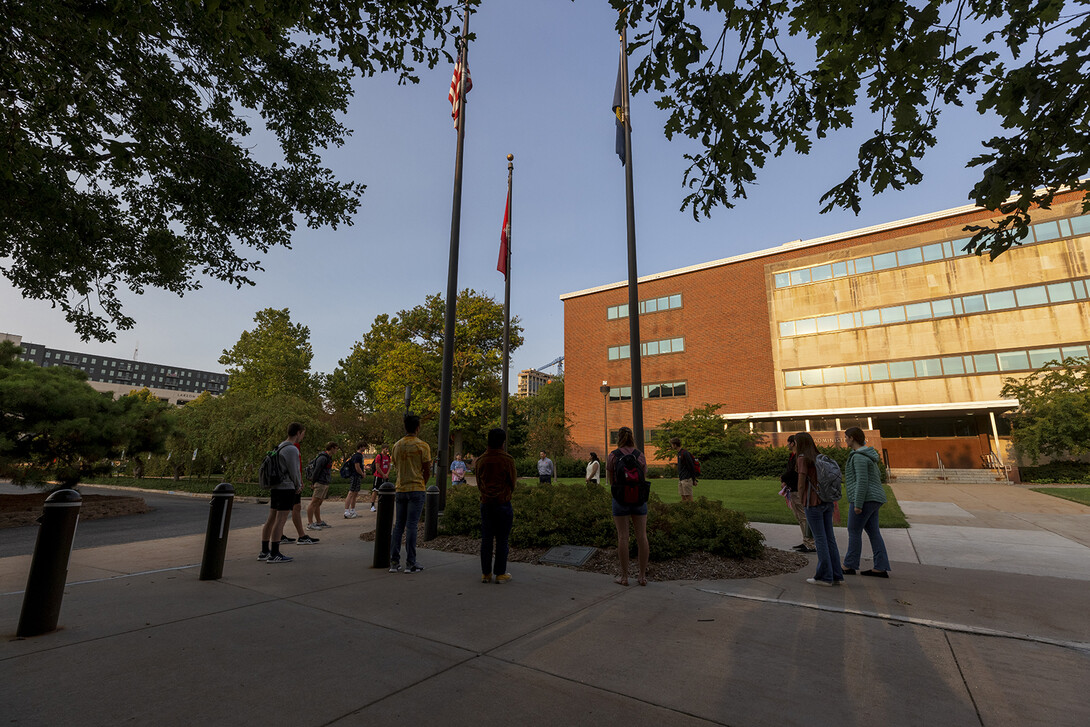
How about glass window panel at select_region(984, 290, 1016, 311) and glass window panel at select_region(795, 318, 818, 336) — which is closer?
glass window panel at select_region(984, 290, 1016, 311)

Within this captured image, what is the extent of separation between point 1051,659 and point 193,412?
24875 mm

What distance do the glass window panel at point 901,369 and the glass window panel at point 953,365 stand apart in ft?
5.29

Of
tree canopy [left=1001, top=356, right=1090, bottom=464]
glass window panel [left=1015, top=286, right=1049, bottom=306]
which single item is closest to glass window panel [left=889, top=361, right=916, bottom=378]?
tree canopy [left=1001, top=356, right=1090, bottom=464]

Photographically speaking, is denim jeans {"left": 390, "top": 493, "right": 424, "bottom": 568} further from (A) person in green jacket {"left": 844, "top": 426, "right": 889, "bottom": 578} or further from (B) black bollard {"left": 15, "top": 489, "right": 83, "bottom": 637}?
(A) person in green jacket {"left": 844, "top": 426, "right": 889, "bottom": 578}

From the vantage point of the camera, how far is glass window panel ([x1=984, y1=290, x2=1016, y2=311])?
29719 mm

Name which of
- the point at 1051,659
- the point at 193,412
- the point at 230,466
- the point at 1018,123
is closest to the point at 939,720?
the point at 1051,659

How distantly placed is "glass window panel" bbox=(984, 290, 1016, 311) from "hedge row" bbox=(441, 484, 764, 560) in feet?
110

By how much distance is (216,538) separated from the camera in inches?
220

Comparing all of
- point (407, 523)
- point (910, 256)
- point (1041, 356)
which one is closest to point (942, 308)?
point (910, 256)

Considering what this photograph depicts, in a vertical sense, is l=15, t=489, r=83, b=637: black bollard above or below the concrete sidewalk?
above

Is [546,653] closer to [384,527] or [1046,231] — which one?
[384,527]

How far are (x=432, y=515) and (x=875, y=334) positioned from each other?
115 feet

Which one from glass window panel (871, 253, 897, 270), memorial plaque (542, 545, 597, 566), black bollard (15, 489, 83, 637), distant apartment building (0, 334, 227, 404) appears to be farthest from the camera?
distant apartment building (0, 334, 227, 404)

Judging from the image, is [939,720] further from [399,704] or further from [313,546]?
[313,546]
